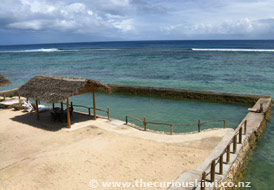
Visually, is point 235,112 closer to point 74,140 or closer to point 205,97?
point 205,97

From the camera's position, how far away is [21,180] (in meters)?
7.20

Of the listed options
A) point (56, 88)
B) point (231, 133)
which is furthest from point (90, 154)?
point (231, 133)

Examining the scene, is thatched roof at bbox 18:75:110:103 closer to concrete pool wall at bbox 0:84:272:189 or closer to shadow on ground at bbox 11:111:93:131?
shadow on ground at bbox 11:111:93:131

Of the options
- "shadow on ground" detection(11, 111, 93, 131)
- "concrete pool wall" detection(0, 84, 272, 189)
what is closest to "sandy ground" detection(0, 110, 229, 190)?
"shadow on ground" detection(11, 111, 93, 131)

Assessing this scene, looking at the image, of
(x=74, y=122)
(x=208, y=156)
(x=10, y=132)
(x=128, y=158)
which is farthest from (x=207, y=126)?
(x=10, y=132)

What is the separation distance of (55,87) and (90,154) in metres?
4.63

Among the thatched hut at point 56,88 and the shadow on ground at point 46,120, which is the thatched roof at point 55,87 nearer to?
the thatched hut at point 56,88

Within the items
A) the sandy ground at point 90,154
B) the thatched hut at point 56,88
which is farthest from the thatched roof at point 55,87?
the sandy ground at point 90,154

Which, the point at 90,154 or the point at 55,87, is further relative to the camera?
the point at 55,87

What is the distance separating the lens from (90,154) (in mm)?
8859

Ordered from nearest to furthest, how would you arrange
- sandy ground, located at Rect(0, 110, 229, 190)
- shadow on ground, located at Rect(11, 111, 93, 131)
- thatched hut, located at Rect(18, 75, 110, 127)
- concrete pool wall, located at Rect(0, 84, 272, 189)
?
concrete pool wall, located at Rect(0, 84, 272, 189), sandy ground, located at Rect(0, 110, 229, 190), thatched hut, located at Rect(18, 75, 110, 127), shadow on ground, located at Rect(11, 111, 93, 131)

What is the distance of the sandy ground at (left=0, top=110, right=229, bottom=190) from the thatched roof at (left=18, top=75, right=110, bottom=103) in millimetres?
1694

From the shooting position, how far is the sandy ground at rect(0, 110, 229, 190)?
726cm

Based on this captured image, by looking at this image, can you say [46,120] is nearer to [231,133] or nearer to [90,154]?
[90,154]
